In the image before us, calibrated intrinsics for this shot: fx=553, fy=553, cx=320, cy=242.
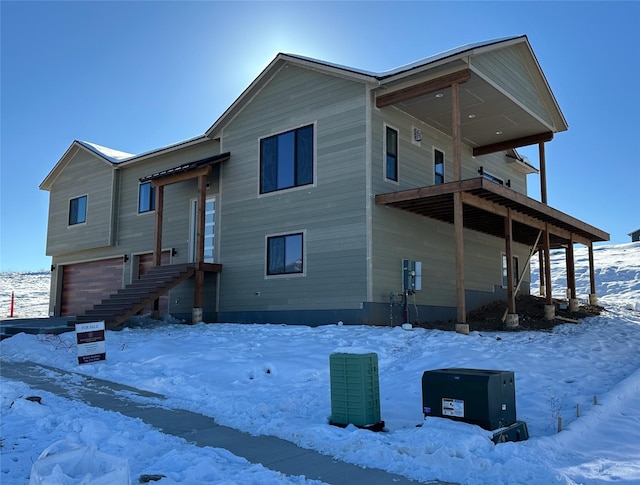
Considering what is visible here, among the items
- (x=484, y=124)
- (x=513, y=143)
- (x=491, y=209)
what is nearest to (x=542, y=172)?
(x=513, y=143)

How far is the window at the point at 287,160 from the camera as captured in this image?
52.9ft

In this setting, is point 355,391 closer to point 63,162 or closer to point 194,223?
point 194,223

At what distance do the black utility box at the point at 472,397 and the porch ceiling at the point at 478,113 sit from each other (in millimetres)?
9674

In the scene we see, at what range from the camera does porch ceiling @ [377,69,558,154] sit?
1466cm

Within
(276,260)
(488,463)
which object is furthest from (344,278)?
(488,463)

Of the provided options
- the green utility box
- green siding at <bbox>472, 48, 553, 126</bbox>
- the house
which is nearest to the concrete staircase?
the house

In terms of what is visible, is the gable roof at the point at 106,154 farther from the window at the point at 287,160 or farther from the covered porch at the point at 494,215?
the covered porch at the point at 494,215

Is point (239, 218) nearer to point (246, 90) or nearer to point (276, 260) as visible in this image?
point (276, 260)

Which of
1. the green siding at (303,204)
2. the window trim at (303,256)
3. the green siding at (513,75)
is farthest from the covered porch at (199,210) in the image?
the green siding at (513,75)

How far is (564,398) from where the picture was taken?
25.8ft

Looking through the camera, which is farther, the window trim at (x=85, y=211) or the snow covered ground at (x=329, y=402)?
the window trim at (x=85, y=211)

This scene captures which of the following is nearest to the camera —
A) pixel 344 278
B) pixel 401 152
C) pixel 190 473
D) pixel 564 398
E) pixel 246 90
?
pixel 190 473

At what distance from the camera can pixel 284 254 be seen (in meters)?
16.3

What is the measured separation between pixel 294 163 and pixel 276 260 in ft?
9.61
